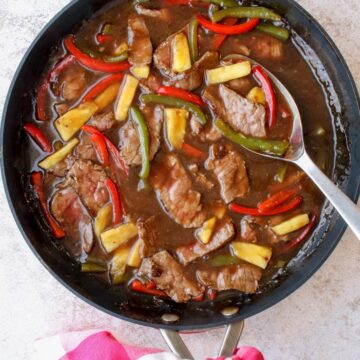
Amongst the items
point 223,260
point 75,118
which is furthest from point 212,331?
point 75,118

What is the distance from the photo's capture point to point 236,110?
11.4ft

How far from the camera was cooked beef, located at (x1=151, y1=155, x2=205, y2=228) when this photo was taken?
3.49m

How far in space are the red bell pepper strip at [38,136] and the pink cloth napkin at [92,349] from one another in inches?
44.7

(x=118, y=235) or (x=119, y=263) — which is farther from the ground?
(x=118, y=235)

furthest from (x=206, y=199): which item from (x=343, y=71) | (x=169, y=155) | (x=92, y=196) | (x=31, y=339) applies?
(x=31, y=339)

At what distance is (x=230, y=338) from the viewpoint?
3.49 metres

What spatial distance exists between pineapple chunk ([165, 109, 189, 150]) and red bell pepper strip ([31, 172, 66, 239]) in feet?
2.56

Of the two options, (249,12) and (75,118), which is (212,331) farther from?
(249,12)

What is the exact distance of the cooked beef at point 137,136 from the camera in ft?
11.3

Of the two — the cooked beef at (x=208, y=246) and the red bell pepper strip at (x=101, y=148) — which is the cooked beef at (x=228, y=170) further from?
the red bell pepper strip at (x=101, y=148)

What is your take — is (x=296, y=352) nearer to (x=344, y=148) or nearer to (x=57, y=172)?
(x=344, y=148)

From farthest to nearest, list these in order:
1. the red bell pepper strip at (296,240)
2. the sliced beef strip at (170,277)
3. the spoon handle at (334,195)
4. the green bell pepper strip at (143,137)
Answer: the red bell pepper strip at (296,240)
the sliced beef strip at (170,277)
the green bell pepper strip at (143,137)
the spoon handle at (334,195)

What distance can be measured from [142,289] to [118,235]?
0.36 metres

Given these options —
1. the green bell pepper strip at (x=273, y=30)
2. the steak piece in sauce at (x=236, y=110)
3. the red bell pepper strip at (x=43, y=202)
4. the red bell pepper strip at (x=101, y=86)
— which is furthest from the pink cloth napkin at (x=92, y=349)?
the green bell pepper strip at (x=273, y=30)
